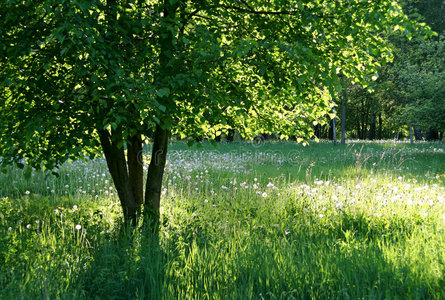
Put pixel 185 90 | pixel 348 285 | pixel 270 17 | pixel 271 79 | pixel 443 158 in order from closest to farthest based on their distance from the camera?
pixel 348 285, pixel 185 90, pixel 271 79, pixel 270 17, pixel 443 158

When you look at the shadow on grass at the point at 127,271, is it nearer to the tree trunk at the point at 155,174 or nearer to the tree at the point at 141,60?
the tree trunk at the point at 155,174

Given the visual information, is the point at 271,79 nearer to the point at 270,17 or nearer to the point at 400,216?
the point at 270,17

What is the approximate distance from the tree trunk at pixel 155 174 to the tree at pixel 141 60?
0.61 m

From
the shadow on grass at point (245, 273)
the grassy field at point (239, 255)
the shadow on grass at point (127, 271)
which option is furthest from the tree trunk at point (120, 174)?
the shadow on grass at point (245, 273)

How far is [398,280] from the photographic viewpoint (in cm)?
337

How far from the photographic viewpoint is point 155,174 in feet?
17.3

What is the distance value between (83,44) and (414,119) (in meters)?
A: 17.1

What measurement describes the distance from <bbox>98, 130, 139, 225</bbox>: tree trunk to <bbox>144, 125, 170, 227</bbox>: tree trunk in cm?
24

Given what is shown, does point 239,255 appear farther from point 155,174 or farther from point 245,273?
point 155,174

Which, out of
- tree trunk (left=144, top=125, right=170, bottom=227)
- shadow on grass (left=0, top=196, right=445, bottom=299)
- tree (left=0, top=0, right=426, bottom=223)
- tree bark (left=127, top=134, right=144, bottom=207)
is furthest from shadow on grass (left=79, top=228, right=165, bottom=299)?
tree (left=0, top=0, right=426, bottom=223)

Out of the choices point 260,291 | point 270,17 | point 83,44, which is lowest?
point 260,291

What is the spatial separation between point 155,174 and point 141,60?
6.14 feet

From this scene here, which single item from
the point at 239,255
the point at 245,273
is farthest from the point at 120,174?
the point at 245,273

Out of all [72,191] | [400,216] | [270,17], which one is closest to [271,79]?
[270,17]
